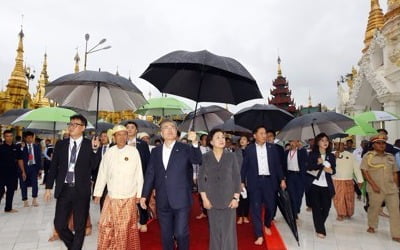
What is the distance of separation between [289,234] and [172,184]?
285 centimetres

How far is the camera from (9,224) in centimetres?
564

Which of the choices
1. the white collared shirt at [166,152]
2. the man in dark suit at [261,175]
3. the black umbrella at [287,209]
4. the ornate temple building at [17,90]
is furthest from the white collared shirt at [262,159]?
the ornate temple building at [17,90]

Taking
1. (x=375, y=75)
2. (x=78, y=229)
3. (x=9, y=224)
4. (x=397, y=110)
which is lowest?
(x=9, y=224)

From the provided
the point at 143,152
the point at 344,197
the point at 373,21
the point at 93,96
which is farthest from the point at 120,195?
the point at 373,21

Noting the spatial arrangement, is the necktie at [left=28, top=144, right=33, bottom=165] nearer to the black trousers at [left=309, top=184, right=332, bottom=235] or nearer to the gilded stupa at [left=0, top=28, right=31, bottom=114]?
the black trousers at [left=309, top=184, right=332, bottom=235]

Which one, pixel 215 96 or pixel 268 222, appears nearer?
pixel 215 96

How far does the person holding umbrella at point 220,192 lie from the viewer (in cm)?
343

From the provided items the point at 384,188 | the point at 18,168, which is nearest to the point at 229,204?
the point at 384,188

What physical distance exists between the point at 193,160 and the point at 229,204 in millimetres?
664

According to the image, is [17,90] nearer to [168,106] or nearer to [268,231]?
[168,106]

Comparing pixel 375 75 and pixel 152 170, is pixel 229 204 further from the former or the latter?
pixel 375 75

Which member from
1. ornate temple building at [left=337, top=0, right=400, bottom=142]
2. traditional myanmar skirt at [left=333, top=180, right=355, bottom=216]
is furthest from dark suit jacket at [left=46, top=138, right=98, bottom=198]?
ornate temple building at [left=337, top=0, right=400, bottom=142]

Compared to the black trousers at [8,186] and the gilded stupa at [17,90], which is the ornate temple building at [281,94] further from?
the black trousers at [8,186]

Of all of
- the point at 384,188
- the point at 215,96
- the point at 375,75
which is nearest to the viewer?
the point at 215,96
